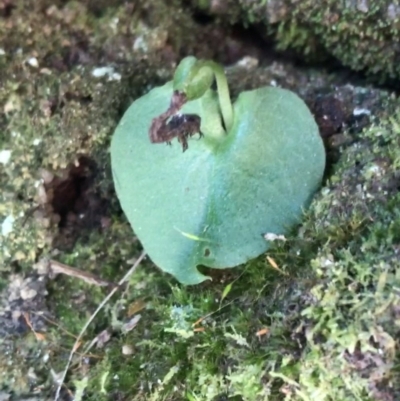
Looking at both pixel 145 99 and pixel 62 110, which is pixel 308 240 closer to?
pixel 145 99

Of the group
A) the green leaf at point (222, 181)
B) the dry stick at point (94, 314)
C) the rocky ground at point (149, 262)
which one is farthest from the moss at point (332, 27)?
the dry stick at point (94, 314)

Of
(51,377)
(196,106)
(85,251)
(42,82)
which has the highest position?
(42,82)

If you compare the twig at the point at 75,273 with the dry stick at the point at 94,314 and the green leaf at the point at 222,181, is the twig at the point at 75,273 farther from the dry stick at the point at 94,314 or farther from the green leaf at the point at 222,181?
the green leaf at the point at 222,181

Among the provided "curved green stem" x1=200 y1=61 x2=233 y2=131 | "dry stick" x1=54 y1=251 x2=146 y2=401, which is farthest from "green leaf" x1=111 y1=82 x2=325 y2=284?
"dry stick" x1=54 y1=251 x2=146 y2=401

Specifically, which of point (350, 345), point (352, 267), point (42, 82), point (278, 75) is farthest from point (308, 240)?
point (42, 82)

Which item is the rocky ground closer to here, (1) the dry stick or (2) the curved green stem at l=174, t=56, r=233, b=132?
(1) the dry stick

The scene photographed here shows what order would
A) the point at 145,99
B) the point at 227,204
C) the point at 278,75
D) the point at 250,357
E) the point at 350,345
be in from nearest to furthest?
the point at 350,345 < the point at 250,357 < the point at 227,204 < the point at 145,99 < the point at 278,75

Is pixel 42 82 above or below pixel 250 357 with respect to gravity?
above

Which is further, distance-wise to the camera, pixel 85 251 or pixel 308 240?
pixel 85 251
